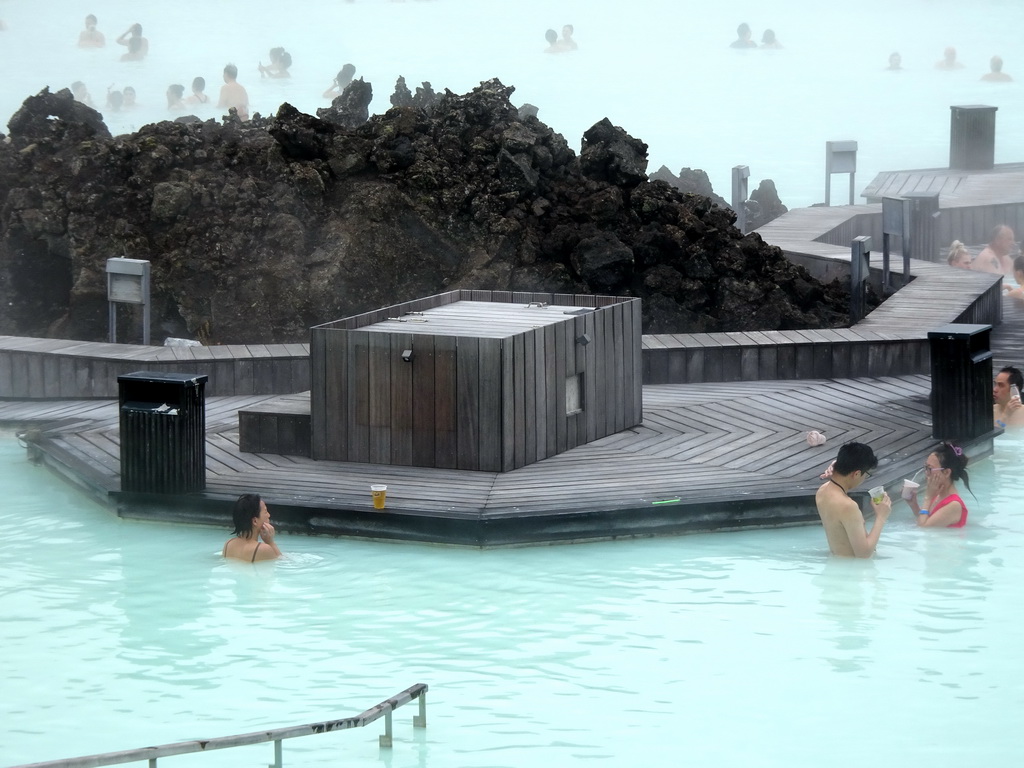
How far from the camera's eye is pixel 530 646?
749 cm

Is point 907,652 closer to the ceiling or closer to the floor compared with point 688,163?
closer to the floor

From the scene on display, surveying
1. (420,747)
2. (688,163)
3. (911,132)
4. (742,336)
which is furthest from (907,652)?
(911,132)

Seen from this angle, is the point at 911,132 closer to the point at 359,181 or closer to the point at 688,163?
the point at 688,163

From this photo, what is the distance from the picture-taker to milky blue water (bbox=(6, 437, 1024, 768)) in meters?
6.40

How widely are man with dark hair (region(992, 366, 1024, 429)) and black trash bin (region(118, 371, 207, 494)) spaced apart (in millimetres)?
6101

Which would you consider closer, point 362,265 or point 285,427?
point 285,427

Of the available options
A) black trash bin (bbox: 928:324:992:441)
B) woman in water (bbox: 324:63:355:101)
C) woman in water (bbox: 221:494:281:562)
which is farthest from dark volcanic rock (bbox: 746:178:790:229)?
woman in water (bbox: 324:63:355:101)

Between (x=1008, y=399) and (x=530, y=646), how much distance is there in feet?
18.7

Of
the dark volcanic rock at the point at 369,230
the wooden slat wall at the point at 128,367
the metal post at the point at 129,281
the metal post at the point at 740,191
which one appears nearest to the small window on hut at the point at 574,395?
the wooden slat wall at the point at 128,367

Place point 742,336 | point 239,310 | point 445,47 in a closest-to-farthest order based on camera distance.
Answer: point 742,336 → point 239,310 → point 445,47

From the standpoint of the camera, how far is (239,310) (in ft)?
48.9

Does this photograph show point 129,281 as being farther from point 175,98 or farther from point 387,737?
point 175,98

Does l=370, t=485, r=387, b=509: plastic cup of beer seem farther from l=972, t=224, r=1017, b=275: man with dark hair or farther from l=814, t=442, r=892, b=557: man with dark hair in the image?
l=972, t=224, r=1017, b=275: man with dark hair

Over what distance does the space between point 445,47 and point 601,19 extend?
44.1ft
